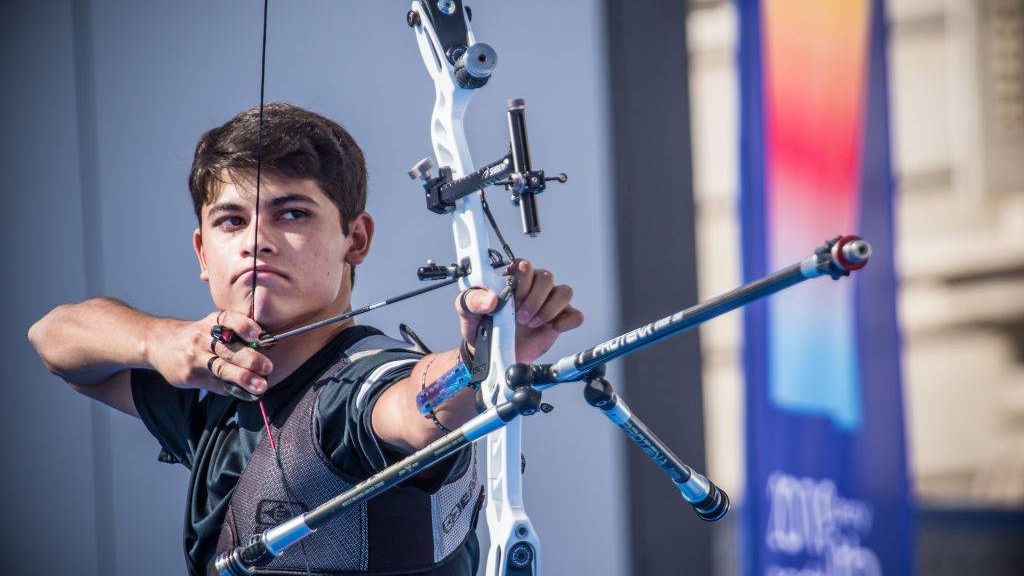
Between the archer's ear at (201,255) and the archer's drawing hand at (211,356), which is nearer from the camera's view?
the archer's drawing hand at (211,356)

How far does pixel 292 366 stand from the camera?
1.61 metres

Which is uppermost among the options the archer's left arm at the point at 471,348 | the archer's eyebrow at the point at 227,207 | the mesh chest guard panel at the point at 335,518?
the archer's eyebrow at the point at 227,207

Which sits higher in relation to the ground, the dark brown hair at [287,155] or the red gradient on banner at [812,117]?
the red gradient on banner at [812,117]

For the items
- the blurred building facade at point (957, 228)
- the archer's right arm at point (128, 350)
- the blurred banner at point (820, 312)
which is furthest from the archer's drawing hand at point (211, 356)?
the blurred building facade at point (957, 228)

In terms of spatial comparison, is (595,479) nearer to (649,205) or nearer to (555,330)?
(649,205)

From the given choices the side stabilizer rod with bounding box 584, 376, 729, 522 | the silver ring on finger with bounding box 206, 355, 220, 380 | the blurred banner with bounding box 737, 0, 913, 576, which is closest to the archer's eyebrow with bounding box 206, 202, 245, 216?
the silver ring on finger with bounding box 206, 355, 220, 380

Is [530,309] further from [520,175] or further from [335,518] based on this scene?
[335,518]

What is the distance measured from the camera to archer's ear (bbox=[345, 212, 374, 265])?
1695 mm

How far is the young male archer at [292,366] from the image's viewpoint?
4.40ft

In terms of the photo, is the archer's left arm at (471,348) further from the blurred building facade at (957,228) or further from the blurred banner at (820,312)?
the blurred building facade at (957,228)

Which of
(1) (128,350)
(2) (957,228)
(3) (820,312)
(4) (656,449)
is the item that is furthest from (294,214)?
(2) (957,228)

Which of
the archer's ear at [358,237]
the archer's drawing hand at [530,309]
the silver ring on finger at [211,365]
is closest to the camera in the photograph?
the archer's drawing hand at [530,309]

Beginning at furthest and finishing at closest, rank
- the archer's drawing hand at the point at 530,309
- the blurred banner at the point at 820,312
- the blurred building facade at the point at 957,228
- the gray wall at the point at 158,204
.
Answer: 1. the blurred building facade at the point at 957,228
2. the gray wall at the point at 158,204
3. the blurred banner at the point at 820,312
4. the archer's drawing hand at the point at 530,309

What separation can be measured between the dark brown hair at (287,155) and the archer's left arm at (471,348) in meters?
0.43
